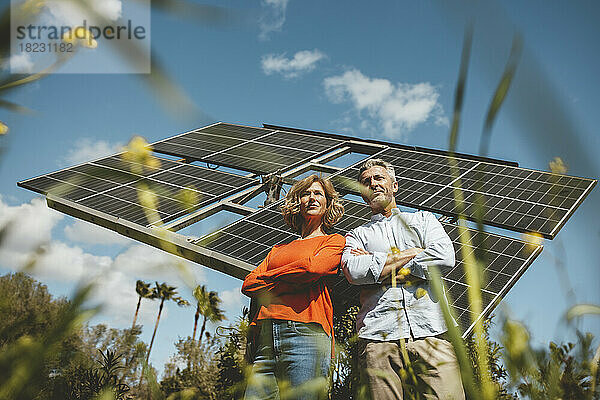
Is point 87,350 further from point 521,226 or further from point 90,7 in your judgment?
point 521,226

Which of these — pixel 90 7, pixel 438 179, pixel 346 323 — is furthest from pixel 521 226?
pixel 90 7

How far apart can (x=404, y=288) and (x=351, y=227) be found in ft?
6.45

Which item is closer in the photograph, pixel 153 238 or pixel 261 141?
pixel 153 238

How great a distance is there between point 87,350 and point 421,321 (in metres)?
1.81

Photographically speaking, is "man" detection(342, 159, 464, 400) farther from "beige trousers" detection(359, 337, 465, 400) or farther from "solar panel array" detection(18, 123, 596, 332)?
"solar panel array" detection(18, 123, 596, 332)

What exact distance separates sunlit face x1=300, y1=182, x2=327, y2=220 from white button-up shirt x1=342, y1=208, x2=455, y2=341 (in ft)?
1.34

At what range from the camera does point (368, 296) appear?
7.61ft

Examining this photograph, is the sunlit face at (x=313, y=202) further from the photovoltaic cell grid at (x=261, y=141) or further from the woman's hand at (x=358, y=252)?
the photovoltaic cell grid at (x=261, y=141)

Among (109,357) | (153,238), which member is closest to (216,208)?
(153,238)

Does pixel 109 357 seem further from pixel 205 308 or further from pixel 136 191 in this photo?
pixel 136 191

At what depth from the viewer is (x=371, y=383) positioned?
6.53 feet

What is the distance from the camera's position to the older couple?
2.02m

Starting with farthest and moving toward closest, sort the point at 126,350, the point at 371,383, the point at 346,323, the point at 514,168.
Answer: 1. the point at 514,168
2. the point at 346,323
3. the point at 371,383
4. the point at 126,350

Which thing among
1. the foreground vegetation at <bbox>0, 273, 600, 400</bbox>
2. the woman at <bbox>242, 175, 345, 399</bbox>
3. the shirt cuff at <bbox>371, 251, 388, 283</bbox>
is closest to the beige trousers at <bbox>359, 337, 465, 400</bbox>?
the woman at <bbox>242, 175, 345, 399</bbox>
